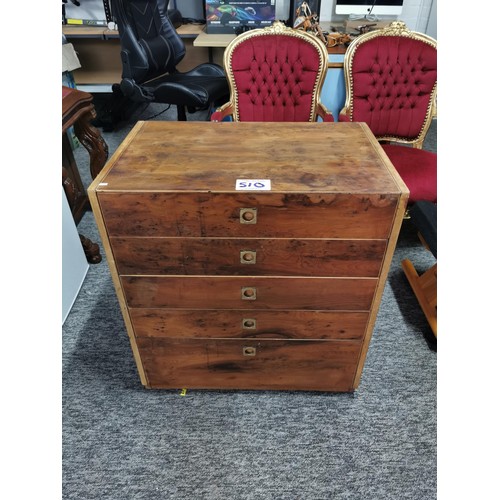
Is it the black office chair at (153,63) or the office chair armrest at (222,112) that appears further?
the black office chair at (153,63)

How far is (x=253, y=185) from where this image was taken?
86cm

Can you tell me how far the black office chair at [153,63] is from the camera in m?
2.33

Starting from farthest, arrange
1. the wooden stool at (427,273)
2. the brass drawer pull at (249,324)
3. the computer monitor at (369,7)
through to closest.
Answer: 1. the computer monitor at (369,7)
2. the wooden stool at (427,273)
3. the brass drawer pull at (249,324)

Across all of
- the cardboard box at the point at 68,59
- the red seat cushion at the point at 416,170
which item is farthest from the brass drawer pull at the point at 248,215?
the cardboard box at the point at 68,59

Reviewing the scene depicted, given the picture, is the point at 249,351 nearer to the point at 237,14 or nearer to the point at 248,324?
the point at 248,324

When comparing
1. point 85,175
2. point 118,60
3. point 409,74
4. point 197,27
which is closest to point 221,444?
point 409,74

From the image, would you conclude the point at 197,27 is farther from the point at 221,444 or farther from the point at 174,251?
the point at 221,444

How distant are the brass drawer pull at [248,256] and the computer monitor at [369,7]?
2.95m

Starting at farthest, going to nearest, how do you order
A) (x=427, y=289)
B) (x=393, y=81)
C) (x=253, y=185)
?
(x=393, y=81)
(x=427, y=289)
(x=253, y=185)

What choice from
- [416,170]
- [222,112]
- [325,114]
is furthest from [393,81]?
[222,112]

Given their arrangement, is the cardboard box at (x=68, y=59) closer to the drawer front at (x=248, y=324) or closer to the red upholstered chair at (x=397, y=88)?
the red upholstered chair at (x=397, y=88)

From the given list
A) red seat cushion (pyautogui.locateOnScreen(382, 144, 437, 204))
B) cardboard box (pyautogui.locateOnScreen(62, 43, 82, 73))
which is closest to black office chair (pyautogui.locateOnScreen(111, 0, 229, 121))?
cardboard box (pyautogui.locateOnScreen(62, 43, 82, 73))

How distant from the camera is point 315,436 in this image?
121cm

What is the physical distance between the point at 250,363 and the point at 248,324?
0.19 meters
